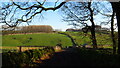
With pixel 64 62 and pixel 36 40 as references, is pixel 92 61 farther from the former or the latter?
pixel 36 40

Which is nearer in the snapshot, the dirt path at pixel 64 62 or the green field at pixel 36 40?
the dirt path at pixel 64 62

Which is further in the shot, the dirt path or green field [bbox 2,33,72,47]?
green field [bbox 2,33,72,47]

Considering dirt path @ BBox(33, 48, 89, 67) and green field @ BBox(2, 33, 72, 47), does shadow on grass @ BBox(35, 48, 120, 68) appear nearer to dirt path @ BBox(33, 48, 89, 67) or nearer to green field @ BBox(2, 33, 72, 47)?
dirt path @ BBox(33, 48, 89, 67)

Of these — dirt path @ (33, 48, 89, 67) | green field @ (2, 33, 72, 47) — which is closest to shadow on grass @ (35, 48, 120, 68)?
dirt path @ (33, 48, 89, 67)

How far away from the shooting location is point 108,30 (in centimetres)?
2447

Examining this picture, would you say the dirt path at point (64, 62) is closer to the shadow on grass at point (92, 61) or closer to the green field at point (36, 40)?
the shadow on grass at point (92, 61)

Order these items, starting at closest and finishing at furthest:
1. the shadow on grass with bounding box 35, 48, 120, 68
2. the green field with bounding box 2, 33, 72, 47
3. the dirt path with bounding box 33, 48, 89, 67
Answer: the shadow on grass with bounding box 35, 48, 120, 68, the dirt path with bounding box 33, 48, 89, 67, the green field with bounding box 2, 33, 72, 47

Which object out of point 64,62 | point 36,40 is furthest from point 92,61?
point 36,40

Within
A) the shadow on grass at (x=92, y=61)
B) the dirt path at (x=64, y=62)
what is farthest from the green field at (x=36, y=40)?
the shadow on grass at (x=92, y=61)

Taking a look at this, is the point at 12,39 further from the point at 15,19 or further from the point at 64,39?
the point at 15,19

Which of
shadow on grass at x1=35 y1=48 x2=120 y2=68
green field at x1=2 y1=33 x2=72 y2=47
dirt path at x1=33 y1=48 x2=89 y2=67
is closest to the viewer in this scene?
shadow on grass at x1=35 y1=48 x2=120 y2=68

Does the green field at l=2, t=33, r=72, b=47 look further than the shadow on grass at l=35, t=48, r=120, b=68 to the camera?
Yes

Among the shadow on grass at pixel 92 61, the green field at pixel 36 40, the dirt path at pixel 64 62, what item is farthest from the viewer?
the green field at pixel 36 40

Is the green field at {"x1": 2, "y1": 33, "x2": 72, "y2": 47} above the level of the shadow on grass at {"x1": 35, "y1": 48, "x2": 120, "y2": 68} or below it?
below
